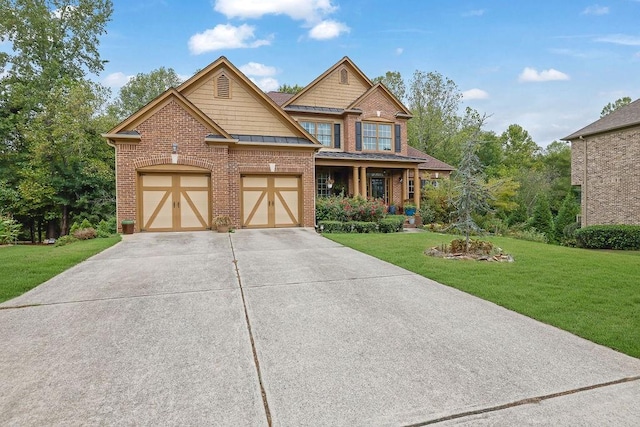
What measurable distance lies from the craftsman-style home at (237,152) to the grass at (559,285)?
5.93 m

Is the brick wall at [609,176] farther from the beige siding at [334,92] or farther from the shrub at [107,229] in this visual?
the shrub at [107,229]

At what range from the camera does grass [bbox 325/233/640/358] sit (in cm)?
410

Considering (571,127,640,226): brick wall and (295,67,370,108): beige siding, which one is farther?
(295,67,370,108): beige siding

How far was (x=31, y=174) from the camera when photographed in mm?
17875

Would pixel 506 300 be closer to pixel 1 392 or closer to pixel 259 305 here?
pixel 259 305

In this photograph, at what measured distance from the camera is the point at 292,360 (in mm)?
3246

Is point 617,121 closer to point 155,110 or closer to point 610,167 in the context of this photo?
point 610,167

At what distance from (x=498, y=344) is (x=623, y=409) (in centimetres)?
116

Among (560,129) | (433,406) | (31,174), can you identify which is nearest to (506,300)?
(433,406)

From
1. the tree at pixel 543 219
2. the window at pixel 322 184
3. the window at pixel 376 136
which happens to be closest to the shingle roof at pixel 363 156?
the window at pixel 376 136

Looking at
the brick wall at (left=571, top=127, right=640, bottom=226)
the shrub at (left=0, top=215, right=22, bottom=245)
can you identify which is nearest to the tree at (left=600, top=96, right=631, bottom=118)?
the brick wall at (left=571, top=127, right=640, bottom=226)

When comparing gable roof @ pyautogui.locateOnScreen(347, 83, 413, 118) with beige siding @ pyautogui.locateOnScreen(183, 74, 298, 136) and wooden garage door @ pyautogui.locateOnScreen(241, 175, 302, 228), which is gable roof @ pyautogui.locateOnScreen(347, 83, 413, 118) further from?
wooden garage door @ pyautogui.locateOnScreen(241, 175, 302, 228)

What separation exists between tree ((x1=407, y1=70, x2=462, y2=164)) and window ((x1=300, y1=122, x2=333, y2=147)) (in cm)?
1636

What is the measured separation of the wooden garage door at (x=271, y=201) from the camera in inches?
557
